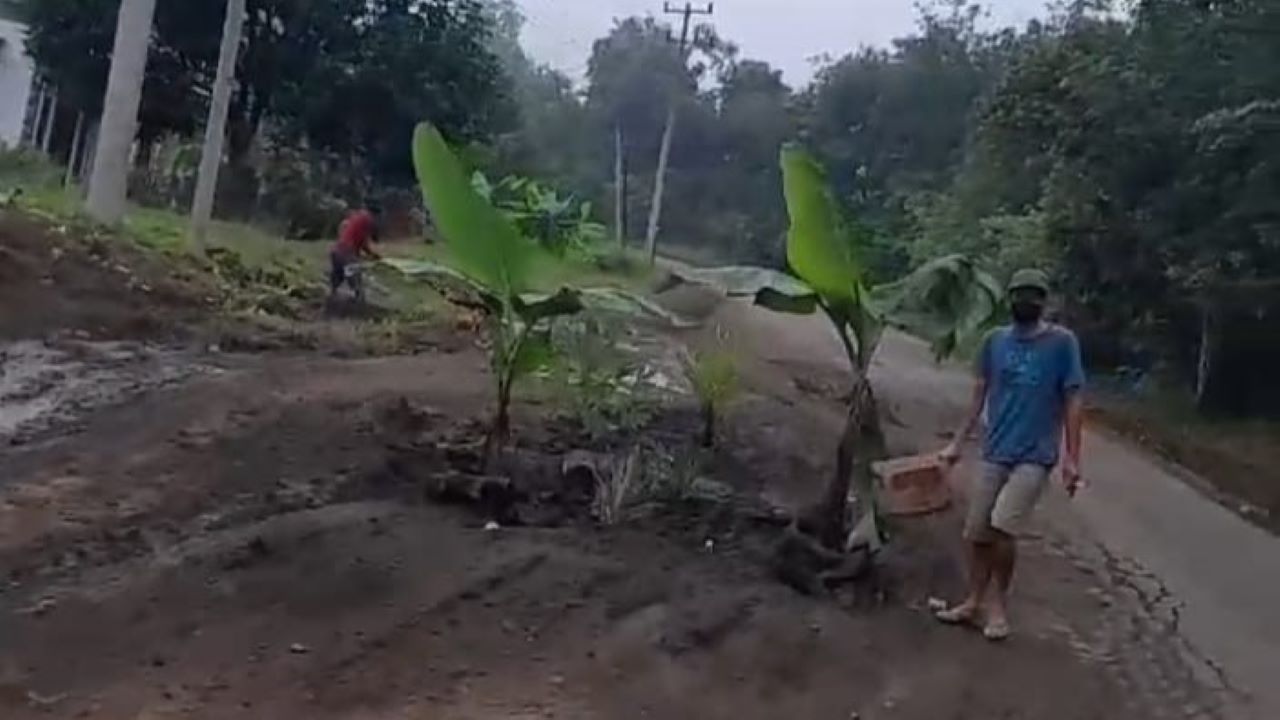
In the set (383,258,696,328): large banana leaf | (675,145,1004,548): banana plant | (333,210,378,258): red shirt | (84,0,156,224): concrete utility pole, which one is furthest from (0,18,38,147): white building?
(675,145,1004,548): banana plant

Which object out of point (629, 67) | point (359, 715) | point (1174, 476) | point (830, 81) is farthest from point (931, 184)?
point (359, 715)

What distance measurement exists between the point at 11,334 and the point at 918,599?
23.2ft

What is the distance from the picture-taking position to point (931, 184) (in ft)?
164

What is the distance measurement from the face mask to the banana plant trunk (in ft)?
2.85

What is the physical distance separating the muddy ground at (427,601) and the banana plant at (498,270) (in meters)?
0.65

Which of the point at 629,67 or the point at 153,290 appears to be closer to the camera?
the point at 153,290

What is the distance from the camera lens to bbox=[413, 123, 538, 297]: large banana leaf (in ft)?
26.9

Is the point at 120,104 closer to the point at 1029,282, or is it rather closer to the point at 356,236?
the point at 356,236

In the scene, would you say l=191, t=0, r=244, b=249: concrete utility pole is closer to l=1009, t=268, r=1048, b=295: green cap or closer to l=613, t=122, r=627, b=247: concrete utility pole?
l=1009, t=268, r=1048, b=295: green cap

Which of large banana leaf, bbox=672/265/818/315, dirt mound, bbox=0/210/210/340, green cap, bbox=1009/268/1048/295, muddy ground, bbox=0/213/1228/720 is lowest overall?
muddy ground, bbox=0/213/1228/720

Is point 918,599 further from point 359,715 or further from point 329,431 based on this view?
point 329,431

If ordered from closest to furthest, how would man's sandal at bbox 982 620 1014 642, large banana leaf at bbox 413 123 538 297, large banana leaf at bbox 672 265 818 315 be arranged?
man's sandal at bbox 982 620 1014 642, large banana leaf at bbox 672 265 818 315, large banana leaf at bbox 413 123 538 297

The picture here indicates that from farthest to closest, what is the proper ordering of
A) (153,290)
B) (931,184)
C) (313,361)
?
(931,184), (153,290), (313,361)

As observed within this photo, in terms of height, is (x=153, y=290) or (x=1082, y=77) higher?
(x=1082, y=77)
